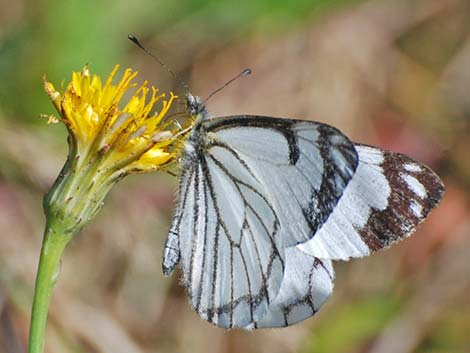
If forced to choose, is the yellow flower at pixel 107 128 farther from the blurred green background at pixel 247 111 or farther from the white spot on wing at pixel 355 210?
the blurred green background at pixel 247 111

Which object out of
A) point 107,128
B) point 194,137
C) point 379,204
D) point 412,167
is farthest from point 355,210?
point 107,128

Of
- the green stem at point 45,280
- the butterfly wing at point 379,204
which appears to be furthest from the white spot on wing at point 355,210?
the green stem at point 45,280

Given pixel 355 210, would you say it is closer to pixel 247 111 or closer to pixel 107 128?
pixel 107 128

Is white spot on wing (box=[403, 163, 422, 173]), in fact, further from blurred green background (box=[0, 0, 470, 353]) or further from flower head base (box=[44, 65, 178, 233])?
blurred green background (box=[0, 0, 470, 353])

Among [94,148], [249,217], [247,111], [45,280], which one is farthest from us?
[247,111]

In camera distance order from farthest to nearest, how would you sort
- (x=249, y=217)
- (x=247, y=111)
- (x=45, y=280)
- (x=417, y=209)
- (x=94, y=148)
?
(x=247, y=111)
(x=249, y=217)
(x=417, y=209)
(x=94, y=148)
(x=45, y=280)

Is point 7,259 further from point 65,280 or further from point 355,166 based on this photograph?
point 355,166

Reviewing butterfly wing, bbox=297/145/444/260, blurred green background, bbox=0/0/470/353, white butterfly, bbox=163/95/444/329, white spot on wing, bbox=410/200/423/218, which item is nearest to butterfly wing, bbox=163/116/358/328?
white butterfly, bbox=163/95/444/329

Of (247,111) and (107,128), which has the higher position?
(247,111)
